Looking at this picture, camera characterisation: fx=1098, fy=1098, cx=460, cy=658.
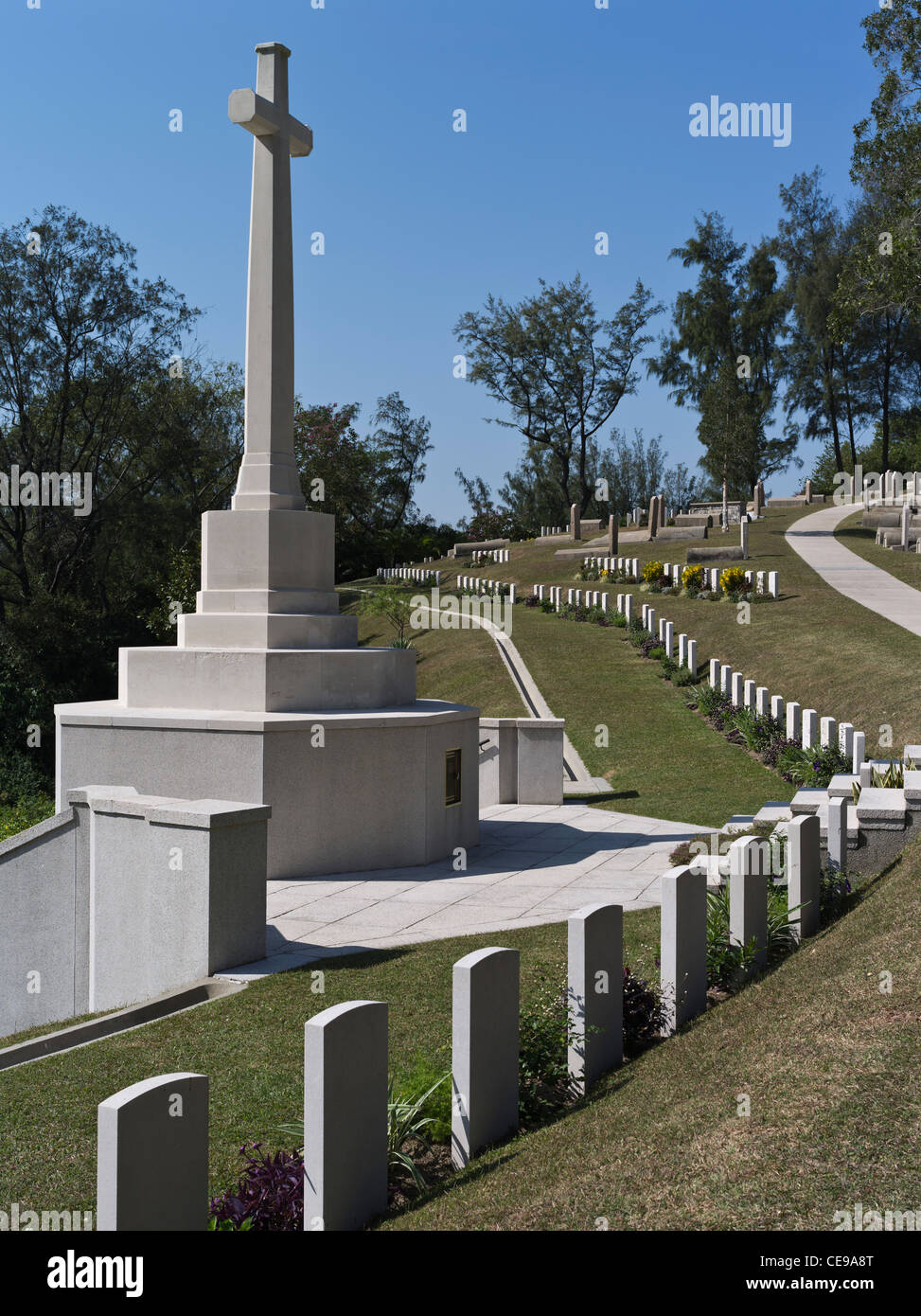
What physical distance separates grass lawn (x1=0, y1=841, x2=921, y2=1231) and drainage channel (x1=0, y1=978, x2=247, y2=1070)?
0.29 m

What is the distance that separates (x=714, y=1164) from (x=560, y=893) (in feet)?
19.2

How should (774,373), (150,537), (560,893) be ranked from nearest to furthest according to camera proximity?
(560,893), (150,537), (774,373)

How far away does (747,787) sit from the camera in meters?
15.1

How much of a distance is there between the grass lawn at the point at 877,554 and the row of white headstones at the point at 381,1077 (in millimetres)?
20783

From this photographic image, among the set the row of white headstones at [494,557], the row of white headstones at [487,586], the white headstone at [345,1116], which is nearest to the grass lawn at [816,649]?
the row of white headstones at [487,586]

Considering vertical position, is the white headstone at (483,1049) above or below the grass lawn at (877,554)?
below

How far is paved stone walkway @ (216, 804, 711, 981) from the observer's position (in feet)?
27.5

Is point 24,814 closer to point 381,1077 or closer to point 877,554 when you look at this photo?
point 381,1077

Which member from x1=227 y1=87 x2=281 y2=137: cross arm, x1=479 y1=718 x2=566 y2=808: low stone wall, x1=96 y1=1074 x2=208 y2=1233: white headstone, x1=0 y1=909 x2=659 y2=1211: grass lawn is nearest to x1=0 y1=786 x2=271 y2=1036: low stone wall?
x1=0 y1=909 x2=659 y2=1211: grass lawn

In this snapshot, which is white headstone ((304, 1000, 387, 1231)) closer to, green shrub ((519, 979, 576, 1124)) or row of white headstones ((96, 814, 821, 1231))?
row of white headstones ((96, 814, 821, 1231))

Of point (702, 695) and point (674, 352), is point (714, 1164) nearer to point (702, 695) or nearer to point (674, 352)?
point (702, 695)

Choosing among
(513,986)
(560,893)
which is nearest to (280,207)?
(560,893)

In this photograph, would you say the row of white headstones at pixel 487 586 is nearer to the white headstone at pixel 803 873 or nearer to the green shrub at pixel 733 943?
the green shrub at pixel 733 943

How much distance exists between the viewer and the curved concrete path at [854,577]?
2375 centimetres
